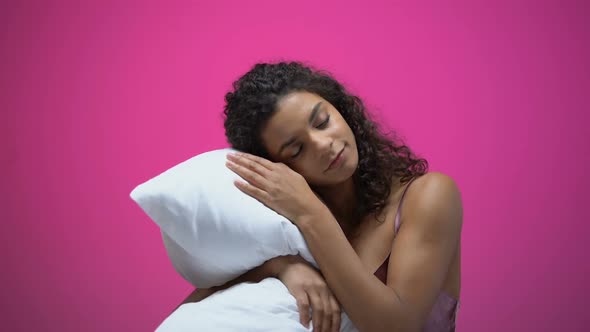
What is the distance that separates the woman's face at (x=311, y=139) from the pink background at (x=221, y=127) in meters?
0.82

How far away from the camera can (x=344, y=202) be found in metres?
1.62

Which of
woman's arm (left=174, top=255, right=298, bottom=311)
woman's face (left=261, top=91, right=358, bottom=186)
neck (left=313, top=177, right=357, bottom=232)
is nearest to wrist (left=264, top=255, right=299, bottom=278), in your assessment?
woman's arm (left=174, top=255, right=298, bottom=311)

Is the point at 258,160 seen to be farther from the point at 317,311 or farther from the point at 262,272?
the point at 317,311

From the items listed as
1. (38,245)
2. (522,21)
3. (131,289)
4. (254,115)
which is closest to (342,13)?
(522,21)

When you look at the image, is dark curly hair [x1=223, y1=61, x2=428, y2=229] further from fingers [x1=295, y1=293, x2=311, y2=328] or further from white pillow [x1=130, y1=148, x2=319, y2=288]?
fingers [x1=295, y1=293, x2=311, y2=328]

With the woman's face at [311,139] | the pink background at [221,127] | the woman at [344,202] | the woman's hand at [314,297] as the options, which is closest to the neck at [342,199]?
the woman at [344,202]

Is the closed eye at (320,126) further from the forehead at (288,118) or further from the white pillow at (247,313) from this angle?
the white pillow at (247,313)

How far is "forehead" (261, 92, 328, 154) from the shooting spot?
142 centimetres

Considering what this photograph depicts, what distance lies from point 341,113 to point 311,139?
26 centimetres

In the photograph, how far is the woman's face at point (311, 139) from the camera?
4.63 ft

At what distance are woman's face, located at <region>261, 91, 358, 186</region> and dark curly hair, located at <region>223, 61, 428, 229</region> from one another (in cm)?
3

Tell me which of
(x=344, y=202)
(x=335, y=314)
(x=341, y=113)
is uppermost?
(x=341, y=113)

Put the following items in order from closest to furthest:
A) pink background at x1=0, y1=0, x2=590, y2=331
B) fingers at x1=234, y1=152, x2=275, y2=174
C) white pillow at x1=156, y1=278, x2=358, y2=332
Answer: white pillow at x1=156, y1=278, x2=358, y2=332, fingers at x1=234, y1=152, x2=275, y2=174, pink background at x1=0, y1=0, x2=590, y2=331

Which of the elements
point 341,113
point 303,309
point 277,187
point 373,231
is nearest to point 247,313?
point 303,309
